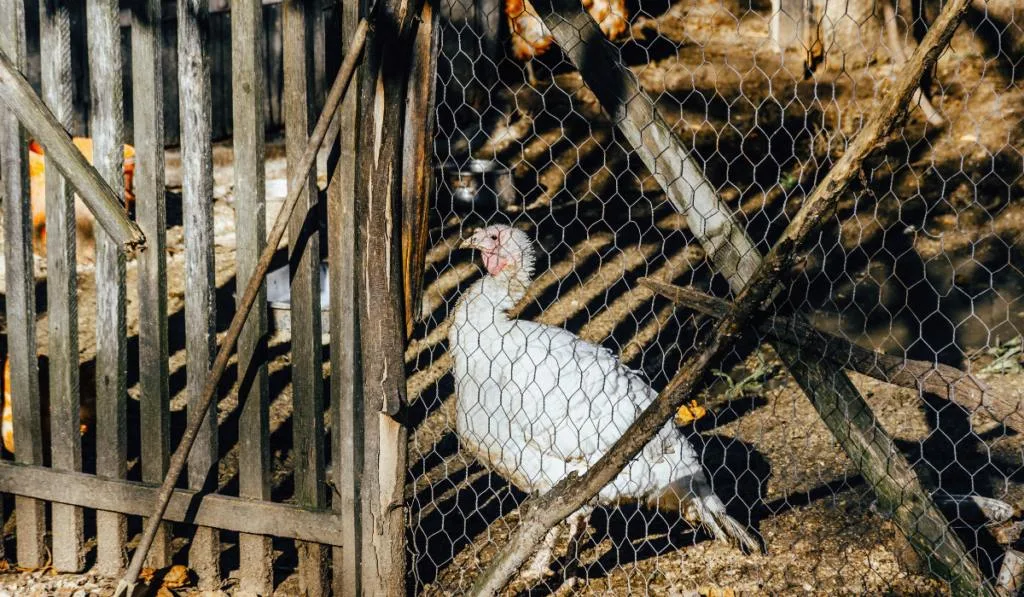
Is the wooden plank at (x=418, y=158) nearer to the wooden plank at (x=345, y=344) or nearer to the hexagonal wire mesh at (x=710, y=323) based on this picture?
the wooden plank at (x=345, y=344)

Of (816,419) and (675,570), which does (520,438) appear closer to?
(675,570)

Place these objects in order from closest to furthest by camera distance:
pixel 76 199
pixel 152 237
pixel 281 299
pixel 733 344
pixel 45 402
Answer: pixel 733 344, pixel 152 237, pixel 45 402, pixel 281 299, pixel 76 199

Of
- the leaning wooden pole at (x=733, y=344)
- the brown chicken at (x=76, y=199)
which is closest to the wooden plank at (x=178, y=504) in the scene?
the leaning wooden pole at (x=733, y=344)

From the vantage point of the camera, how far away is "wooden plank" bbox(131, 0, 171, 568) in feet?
9.90

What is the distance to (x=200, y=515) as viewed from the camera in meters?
3.24

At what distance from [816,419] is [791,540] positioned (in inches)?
42.2

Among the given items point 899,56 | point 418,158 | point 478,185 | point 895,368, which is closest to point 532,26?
point 478,185

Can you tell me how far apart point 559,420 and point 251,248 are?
1317mm

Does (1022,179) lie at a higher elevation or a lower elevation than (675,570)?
higher

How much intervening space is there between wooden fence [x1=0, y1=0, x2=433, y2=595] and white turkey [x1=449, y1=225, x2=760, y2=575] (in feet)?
2.30

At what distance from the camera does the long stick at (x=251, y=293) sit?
2736 mm

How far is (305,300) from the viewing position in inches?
119

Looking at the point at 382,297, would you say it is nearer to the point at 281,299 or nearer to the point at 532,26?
the point at 281,299

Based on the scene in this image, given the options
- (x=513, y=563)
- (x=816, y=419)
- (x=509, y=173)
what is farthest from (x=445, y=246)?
(x=513, y=563)
